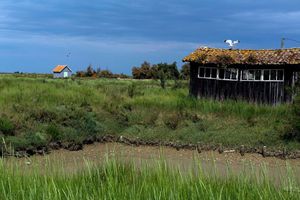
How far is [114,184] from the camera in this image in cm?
543

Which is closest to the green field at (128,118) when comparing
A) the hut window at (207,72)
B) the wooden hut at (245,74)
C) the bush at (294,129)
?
the bush at (294,129)

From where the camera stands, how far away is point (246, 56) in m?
28.7

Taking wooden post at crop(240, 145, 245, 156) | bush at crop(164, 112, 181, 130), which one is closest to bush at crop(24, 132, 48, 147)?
bush at crop(164, 112, 181, 130)

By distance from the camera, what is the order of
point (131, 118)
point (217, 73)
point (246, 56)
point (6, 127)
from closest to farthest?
point (6, 127)
point (131, 118)
point (246, 56)
point (217, 73)

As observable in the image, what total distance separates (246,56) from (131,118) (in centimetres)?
875

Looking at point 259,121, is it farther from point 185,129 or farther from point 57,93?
point 57,93

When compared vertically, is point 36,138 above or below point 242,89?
below

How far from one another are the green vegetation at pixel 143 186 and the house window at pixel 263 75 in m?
22.1

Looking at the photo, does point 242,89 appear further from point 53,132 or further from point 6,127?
Answer: point 6,127

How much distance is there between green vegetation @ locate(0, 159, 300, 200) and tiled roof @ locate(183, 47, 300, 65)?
21.9 meters

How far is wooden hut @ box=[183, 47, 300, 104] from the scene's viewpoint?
89.2 ft

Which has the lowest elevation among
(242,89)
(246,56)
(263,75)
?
(242,89)

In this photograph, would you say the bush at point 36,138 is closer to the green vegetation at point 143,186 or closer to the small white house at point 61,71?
the green vegetation at point 143,186

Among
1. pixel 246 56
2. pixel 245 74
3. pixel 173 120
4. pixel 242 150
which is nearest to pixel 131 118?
pixel 173 120
